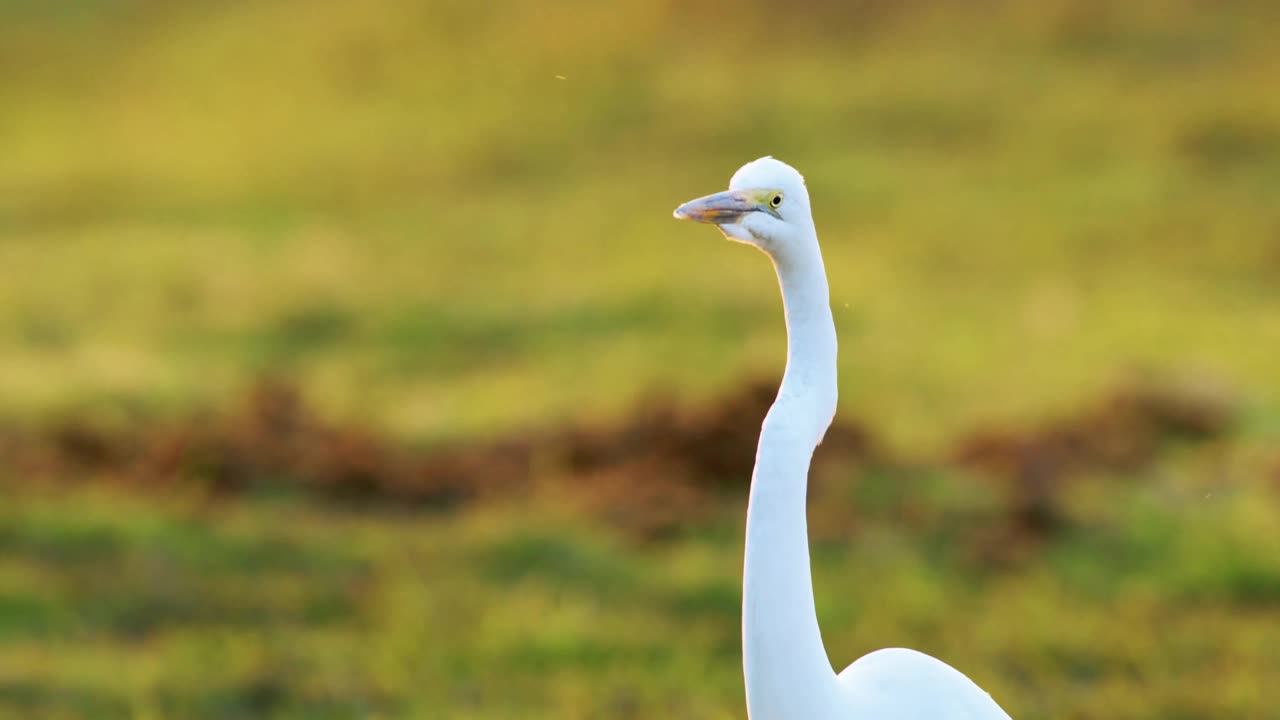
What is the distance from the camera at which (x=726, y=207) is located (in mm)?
3012

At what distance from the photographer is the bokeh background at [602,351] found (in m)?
7.35

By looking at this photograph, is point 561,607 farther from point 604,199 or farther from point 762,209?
point 604,199

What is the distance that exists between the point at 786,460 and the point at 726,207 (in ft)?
1.43

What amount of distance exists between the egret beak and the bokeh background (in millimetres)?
3656

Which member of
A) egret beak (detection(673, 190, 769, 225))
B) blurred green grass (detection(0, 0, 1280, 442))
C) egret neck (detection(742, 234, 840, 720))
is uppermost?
blurred green grass (detection(0, 0, 1280, 442))

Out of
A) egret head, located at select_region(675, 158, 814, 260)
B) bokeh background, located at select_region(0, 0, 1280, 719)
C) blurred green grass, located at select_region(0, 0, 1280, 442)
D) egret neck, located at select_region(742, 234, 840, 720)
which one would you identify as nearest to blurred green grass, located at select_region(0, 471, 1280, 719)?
bokeh background, located at select_region(0, 0, 1280, 719)

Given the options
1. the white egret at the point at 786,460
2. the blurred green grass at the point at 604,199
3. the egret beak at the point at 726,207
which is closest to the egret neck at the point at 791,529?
the white egret at the point at 786,460

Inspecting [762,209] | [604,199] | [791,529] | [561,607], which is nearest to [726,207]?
[762,209]

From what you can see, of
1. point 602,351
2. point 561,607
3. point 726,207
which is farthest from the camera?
point 602,351

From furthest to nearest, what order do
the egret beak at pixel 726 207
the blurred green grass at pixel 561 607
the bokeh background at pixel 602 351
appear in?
the bokeh background at pixel 602 351 → the blurred green grass at pixel 561 607 → the egret beak at pixel 726 207

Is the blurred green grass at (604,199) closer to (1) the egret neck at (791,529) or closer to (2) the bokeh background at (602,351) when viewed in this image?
(2) the bokeh background at (602,351)

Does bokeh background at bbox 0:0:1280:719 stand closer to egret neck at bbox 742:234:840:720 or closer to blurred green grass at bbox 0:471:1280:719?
blurred green grass at bbox 0:471:1280:719

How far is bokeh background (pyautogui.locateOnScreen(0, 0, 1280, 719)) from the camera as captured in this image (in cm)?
735

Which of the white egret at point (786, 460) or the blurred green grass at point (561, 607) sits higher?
the blurred green grass at point (561, 607)
